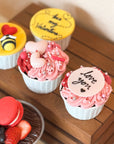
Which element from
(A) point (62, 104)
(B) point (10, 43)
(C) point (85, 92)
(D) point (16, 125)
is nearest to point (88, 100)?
(C) point (85, 92)

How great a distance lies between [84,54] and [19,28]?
34cm

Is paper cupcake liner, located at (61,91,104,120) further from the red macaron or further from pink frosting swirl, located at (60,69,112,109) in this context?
the red macaron

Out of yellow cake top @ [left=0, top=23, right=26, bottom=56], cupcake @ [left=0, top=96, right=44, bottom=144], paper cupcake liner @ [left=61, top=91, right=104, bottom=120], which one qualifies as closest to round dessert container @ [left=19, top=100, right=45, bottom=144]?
cupcake @ [left=0, top=96, right=44, bottom=144]

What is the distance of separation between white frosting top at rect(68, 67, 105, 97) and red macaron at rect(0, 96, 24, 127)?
0.77 ft

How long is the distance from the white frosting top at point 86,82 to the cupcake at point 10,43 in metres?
0.31

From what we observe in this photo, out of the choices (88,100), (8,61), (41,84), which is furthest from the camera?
(8,61)

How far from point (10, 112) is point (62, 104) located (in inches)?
9.9

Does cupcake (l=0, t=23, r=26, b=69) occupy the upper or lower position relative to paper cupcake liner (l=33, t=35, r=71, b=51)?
lower

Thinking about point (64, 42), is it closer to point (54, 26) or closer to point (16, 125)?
point (54, 26)

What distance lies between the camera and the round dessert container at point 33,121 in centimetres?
131

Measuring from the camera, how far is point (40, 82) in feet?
4.43

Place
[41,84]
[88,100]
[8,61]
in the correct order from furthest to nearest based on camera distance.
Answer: [8,61]
[41,84]
[88,100]

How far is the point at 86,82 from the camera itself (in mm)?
1297

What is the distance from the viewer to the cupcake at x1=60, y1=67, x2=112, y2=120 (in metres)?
1.25
